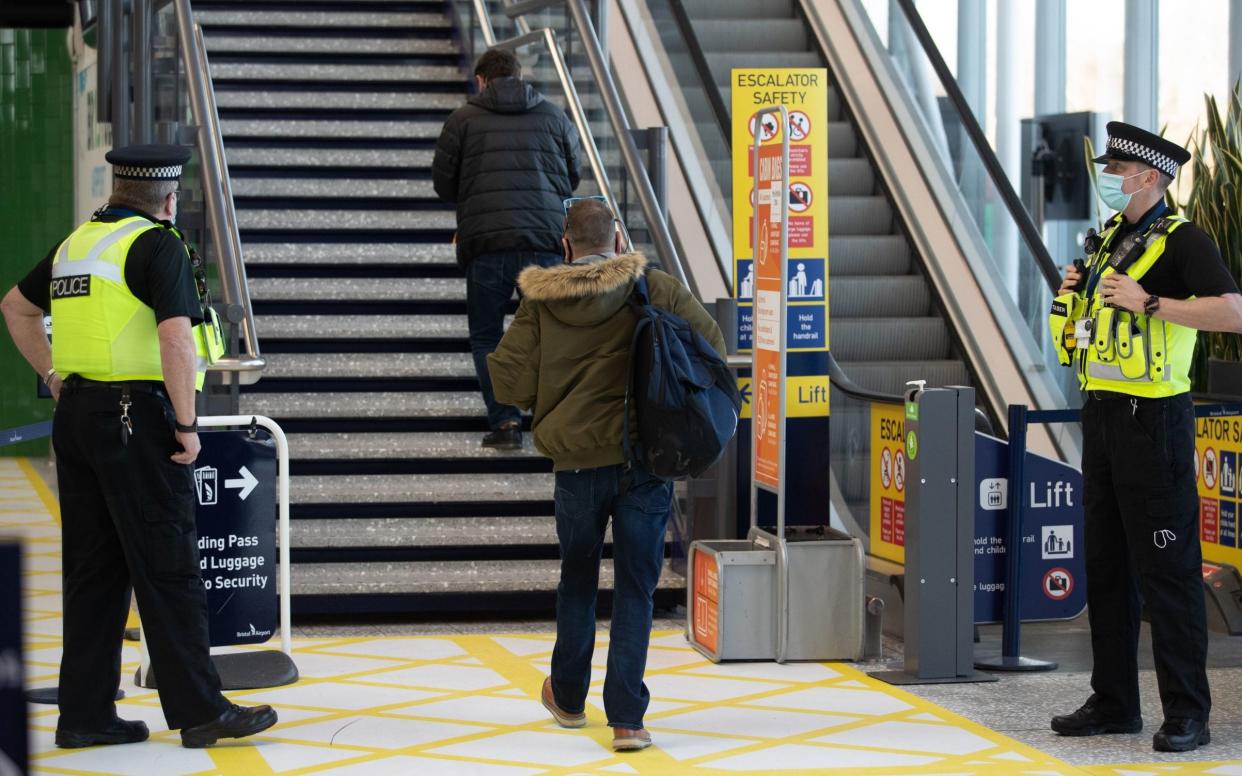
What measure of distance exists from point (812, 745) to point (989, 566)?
4.44 ft

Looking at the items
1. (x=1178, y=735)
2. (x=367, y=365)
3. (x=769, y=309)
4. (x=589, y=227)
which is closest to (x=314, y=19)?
(x=367, y=365)

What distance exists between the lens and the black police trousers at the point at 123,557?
15.0 feet

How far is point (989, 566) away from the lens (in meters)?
5.93

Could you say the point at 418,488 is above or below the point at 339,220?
below

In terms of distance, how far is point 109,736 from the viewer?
480cm

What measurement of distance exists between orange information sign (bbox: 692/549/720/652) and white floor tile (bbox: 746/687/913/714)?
0.50 meters

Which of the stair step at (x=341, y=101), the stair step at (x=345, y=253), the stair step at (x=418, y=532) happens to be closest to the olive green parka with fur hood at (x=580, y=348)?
the stair step at (x=418, y=532)

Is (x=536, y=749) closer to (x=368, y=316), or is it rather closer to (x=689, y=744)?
(x=689, y=744)

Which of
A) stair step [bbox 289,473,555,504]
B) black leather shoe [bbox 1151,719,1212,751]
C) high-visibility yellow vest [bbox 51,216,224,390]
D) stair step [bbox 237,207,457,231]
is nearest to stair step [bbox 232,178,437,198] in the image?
stair step [bbox 237,207,457,231]

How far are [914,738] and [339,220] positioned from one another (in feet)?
15.8

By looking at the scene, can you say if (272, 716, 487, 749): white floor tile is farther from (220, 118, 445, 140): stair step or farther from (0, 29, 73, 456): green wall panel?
(0, 29, 73, 456): green wall panel

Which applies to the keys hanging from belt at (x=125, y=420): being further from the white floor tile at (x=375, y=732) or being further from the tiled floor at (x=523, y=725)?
the white floor tile at (x=375, y=732)

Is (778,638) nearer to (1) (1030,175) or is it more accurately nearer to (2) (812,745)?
(2) (812,745)

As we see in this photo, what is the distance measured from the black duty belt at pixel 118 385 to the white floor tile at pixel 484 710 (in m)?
1.25
